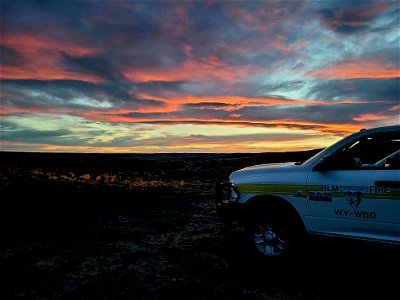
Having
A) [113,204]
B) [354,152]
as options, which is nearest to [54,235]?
[113,204]

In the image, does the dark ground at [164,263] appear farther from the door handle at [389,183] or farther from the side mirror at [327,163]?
the side mirror at [327,163]

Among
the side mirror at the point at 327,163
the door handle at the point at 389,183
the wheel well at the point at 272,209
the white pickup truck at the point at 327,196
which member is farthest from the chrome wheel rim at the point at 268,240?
the door handle at the point at 389,183

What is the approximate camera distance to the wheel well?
5.12m

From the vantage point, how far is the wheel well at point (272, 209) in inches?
202

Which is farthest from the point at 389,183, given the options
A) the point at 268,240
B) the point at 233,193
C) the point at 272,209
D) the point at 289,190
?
the point at 233,193

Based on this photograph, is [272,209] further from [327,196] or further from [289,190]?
[327,196]

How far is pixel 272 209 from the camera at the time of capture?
531cm

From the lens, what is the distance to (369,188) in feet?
14.5

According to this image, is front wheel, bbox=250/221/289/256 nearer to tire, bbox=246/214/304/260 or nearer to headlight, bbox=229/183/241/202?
tire, bbox=246/214/304/260

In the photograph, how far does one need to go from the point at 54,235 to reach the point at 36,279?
9.15ft

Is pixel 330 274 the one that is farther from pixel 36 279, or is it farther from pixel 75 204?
pixel 75 204

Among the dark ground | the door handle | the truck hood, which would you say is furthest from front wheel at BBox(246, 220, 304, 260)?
the door handle

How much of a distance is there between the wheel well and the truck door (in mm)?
280

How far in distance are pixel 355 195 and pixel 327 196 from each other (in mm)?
359
